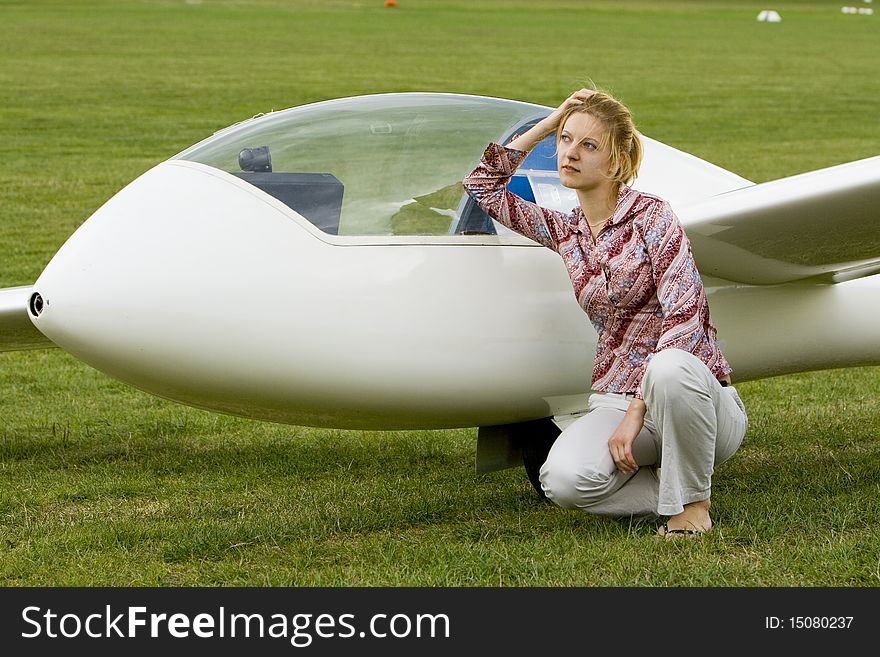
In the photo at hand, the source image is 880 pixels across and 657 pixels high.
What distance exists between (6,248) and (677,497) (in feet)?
30.3

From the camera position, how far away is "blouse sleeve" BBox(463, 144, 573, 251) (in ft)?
14.7

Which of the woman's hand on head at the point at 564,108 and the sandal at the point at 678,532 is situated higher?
the woman's hand on head at the point at 564,108

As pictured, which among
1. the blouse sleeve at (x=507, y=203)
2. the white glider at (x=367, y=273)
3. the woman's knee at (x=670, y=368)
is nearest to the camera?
the woman's knee at (x=670, y=368)

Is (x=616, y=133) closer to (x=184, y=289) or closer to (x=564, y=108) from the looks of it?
(x=564, y=108)

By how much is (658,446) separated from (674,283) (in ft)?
1.90

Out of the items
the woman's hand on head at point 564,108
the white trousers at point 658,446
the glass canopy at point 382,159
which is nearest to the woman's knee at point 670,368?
the white trousers at point 658,446

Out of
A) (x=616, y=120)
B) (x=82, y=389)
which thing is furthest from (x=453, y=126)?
(x=82, y=389)

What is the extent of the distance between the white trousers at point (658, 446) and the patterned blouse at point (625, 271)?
3.4 inches

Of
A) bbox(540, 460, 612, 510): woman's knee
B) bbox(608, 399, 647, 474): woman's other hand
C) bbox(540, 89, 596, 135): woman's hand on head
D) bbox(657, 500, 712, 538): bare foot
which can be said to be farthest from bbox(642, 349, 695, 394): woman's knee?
bbox(540, 89, 596, 135): woman's hand on head

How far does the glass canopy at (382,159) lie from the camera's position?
450cm

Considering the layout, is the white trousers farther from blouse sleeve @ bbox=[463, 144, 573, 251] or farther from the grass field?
blouse sleeve @ bbox=[463, 144, 573, 251]

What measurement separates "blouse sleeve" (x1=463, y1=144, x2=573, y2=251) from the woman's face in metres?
0.15

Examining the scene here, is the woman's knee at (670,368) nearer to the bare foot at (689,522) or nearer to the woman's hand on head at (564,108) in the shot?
the bare foot at (689,522)

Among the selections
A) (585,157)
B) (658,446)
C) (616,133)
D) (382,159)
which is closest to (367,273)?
(382,159)
